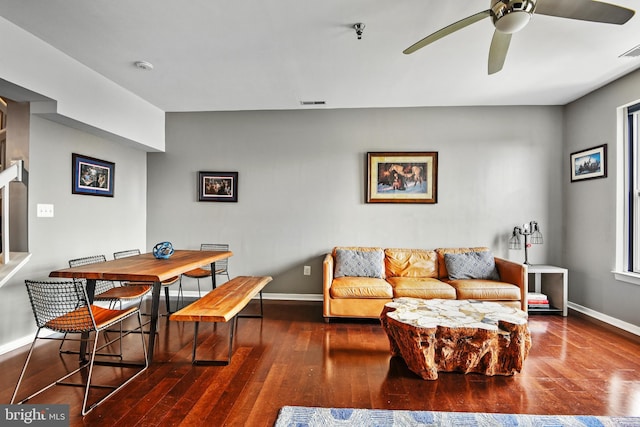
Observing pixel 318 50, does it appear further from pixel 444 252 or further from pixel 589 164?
pixel 589 164

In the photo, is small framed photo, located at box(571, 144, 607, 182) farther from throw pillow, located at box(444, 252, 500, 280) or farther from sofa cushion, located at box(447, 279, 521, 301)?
sofa cushion, located at box(447, 279, 521, 301)

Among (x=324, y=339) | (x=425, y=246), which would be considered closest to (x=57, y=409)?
(x=324, y=339)

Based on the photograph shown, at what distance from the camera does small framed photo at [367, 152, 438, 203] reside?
4516 millimetres

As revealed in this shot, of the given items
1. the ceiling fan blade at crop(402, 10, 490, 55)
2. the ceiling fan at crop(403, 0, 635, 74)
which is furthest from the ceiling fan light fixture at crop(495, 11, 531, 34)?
the ceiling fan blade at crop(402, 10, 490, 55)

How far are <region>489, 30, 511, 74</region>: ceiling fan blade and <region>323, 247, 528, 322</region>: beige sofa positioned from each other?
2213 mm

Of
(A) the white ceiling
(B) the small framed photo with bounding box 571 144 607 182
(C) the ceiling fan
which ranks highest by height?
(A) the white ceiling

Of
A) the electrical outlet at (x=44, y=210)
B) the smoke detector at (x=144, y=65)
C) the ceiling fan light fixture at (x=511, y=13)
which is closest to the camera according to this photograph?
the ceiling fan light fixture at (x=511, y=13)

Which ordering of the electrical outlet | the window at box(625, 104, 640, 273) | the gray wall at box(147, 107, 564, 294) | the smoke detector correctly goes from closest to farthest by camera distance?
the electrical outlet < the smoke detector < the window at box(625, 104, 640, 273) < the gray wall at box(147, 107, 564, 294)

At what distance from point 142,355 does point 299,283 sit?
87.1 inches

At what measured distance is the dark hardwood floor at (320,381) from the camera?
6.60ft

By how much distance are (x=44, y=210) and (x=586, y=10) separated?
4489mm

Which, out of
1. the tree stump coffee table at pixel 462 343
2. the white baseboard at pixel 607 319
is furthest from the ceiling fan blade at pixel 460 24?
the white baseboard at pixel 607 319

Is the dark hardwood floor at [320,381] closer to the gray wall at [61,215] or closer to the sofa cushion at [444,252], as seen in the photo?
the gray wall at [61,215]

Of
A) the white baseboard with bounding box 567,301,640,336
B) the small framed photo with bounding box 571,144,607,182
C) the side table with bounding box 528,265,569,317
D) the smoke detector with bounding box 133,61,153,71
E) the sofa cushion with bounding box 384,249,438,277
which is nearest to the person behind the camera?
the smoke detector with bounding box 133,61,153,71
